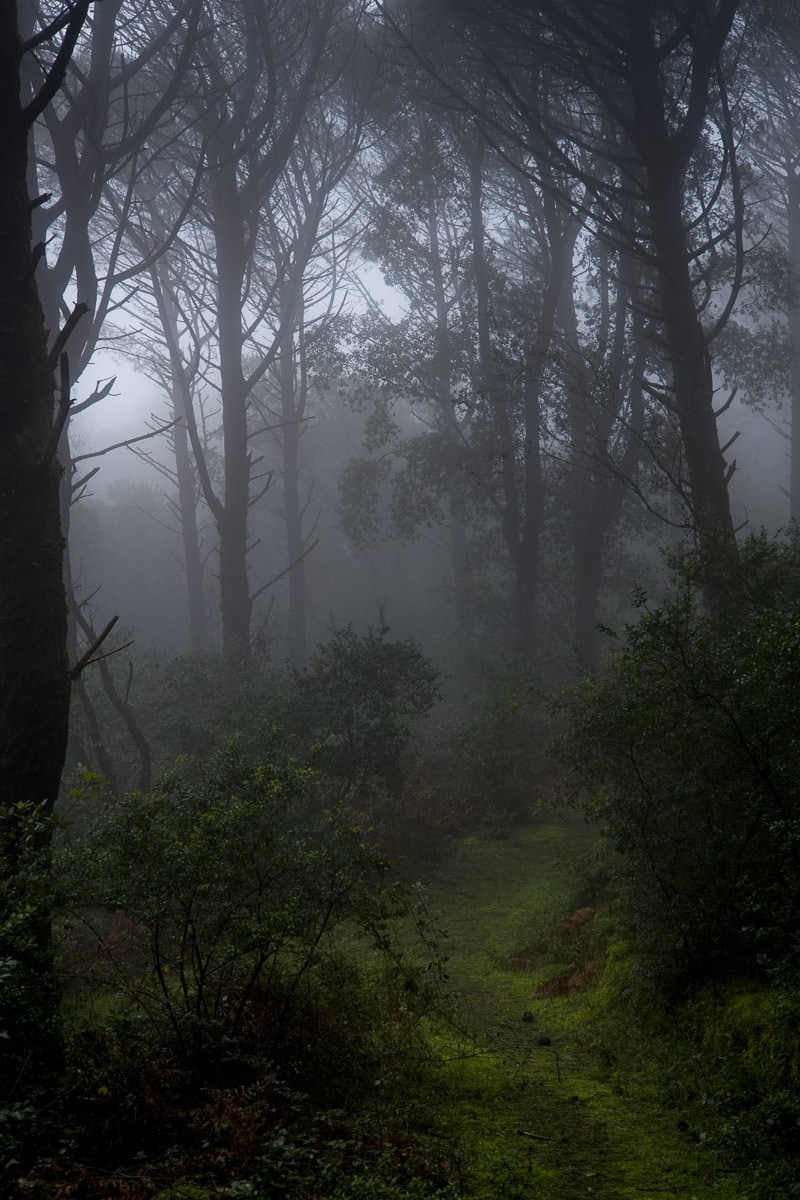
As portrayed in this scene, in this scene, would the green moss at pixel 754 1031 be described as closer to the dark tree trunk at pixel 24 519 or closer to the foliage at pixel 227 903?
the foliage at pixel 227 903

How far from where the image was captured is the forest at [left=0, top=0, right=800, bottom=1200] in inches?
133

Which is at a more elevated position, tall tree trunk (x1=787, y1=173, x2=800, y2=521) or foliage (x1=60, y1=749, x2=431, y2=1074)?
tall tree trunk (x1=787, y1=173, x2=800, y2=521)

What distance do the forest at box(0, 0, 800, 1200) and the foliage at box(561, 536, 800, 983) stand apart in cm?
2

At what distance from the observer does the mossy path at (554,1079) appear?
327 centimetres

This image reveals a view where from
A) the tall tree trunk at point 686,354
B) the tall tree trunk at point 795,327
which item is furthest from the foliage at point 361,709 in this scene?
the tall tree trunk at point 795,327

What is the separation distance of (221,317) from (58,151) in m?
6.99

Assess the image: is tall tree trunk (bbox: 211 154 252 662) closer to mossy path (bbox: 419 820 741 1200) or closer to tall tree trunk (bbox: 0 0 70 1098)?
mossy path (bbox: 419 820 741 1200)

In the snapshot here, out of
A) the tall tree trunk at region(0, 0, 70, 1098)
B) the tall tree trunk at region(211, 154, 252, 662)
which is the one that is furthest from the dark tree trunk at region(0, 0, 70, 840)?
the tall tree trunk at region(211, 154, 252, 662)

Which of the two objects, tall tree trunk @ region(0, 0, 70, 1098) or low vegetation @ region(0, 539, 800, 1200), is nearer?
low vegetation @ region(0, 539, 800, 1200)

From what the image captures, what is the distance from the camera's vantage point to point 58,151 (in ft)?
29.8

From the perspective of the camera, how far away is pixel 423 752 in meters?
13.7

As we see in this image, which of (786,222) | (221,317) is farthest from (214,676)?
(786,222)

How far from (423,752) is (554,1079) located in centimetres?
933

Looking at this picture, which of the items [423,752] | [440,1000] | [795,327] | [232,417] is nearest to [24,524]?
[440,1000]
